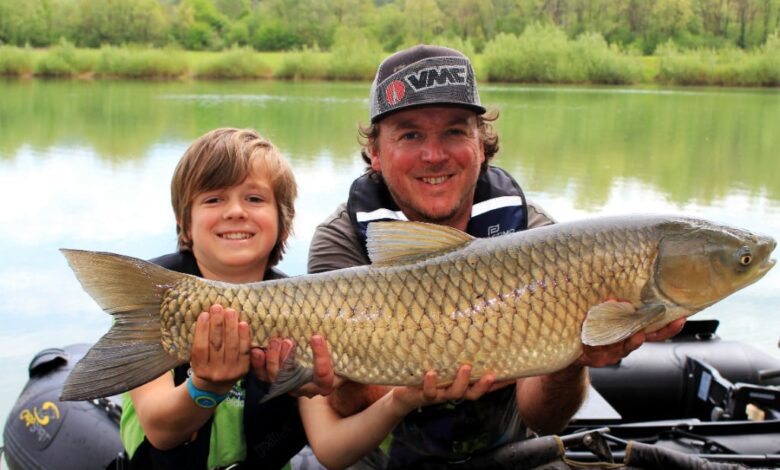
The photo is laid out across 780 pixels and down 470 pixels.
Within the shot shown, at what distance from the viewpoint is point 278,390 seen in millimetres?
1650

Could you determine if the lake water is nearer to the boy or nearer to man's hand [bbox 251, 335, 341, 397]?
the boy

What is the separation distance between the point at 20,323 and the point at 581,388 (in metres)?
3.90

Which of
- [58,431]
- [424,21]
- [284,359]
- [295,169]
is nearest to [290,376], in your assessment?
[284,359]

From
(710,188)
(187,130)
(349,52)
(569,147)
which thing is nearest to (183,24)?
(349,52)

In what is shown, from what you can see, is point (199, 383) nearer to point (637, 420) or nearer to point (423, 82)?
point (423, 82)

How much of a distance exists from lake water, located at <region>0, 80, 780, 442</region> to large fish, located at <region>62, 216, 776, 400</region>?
245 cm

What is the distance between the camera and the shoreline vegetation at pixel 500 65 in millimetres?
31719

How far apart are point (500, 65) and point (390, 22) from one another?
1836cm

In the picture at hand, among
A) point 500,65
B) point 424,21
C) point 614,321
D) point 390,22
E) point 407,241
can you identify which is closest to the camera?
point 614,321

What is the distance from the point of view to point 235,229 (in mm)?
2002

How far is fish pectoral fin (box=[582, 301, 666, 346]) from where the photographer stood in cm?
160

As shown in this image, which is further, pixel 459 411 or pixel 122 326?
pixel 459 411

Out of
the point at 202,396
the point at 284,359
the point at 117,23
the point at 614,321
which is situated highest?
the point at 117,23

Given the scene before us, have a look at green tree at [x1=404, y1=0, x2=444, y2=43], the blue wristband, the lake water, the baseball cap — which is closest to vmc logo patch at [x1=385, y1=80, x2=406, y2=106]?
the baseball cap
